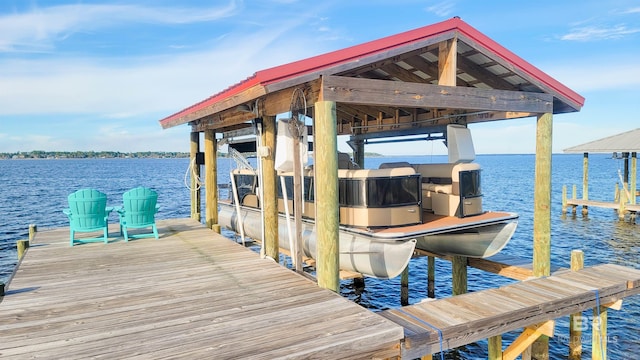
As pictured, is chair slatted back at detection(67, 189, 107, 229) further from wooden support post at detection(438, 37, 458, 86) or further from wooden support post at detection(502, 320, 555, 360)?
wooden support post at detection(502, 320, 555, 360)

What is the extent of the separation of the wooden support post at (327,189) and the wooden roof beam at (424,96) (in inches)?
9.5

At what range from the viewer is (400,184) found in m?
7.32

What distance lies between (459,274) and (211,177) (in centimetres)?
579

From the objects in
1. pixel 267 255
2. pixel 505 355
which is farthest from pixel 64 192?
pixel 505 355

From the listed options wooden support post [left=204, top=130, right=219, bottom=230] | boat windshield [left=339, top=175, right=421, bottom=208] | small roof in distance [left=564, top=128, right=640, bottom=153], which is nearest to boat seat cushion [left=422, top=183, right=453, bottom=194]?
boat windshield [left=339, top=175, right=421, bottom=208]

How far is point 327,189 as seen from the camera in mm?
5398

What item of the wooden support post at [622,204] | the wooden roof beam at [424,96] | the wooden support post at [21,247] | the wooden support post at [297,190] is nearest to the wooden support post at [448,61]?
the wooden roof beam at [424,96]

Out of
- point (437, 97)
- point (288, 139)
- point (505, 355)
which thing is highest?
point (437, 97)

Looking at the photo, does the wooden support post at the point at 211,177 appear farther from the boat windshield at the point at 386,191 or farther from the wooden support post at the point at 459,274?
the wooden support post at the point at 459,274

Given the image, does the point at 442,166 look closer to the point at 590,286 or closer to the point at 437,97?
the point at 437,97

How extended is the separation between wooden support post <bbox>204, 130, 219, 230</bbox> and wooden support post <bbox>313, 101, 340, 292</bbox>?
17.3 feet

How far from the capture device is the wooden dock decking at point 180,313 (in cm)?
396

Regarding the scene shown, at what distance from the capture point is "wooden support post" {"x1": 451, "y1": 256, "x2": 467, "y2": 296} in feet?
30.7

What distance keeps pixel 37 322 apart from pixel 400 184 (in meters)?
5.16
